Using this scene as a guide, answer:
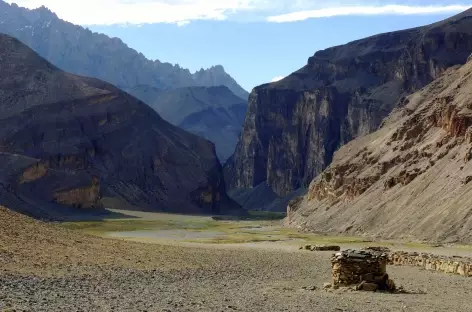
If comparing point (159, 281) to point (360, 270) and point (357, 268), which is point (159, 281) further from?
point (360, 270)

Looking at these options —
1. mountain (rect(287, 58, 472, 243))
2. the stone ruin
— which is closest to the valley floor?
the stone ruin

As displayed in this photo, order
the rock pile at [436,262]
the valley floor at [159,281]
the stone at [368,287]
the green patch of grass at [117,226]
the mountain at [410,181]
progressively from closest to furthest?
the valley floor at [159,281]
the stone at [368,287]
the rock pile at [436,262]
the mountain at [410,181]
the green patch of grass at [117,226]

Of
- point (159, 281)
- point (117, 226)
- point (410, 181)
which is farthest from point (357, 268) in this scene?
point (117, 226)

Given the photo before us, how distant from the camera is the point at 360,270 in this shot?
107ft

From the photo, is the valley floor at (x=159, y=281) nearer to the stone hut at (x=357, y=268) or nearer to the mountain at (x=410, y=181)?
the stone hut at (x=357, y=268)

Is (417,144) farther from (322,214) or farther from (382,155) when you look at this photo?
(322,214)

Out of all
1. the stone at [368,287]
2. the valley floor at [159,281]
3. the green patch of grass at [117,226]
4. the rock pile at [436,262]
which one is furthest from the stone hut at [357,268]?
the green patch of grass at [117,226]

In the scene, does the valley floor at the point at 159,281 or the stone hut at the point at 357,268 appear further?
the stone hut at the point at 357,268

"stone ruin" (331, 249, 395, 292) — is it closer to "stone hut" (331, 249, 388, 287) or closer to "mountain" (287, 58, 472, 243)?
"stone hut" (331, 249, 388, 287)

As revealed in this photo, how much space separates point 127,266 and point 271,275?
7791 millimetres

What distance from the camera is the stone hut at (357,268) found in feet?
106

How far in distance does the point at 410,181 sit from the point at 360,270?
7725 centimetres

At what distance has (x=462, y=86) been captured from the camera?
406 ft

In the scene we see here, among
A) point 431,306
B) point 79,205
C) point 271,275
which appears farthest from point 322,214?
point 431,306
